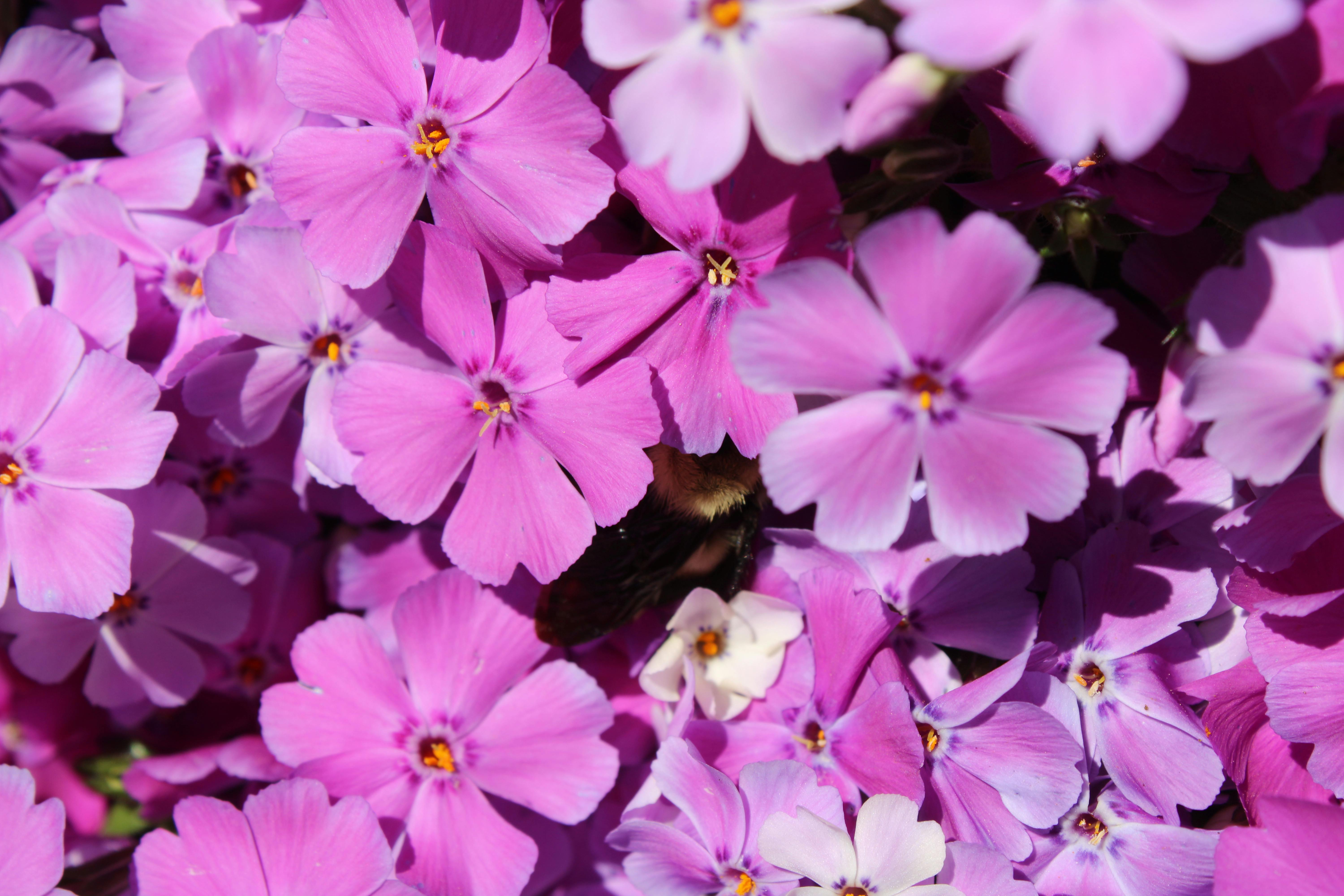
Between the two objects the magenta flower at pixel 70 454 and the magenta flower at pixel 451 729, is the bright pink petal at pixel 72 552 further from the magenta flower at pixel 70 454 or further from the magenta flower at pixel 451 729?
the magenta flower at pixel 451 729

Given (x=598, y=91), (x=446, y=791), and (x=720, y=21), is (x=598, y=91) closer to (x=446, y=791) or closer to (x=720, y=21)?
(x=720, y=21)

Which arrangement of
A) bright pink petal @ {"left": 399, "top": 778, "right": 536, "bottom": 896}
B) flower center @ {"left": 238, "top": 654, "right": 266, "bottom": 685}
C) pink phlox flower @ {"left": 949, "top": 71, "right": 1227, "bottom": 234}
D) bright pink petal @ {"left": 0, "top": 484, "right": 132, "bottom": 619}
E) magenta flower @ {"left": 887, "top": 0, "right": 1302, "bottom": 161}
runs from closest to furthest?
magenta flower @ {"left": 887, "top": 0, "right": 1302, "bottom": 161}
pink phlox flower @ {"left": 949, "top": 71, "right": 1227, "bottom": 234}
bright pink petal @ {"left": 0, "top": 484, "right": 132, "bottom": 619}
bright pink petal @ {"left": 399, "top": 778, "right": 536, "bottom": 896}
flower center @ {"left": 238, "top": 654, "right": 266, "bottom": 685}

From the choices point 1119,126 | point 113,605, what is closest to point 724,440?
point 1119,126

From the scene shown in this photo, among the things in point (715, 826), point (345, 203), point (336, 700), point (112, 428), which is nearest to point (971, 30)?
point (345, 203)

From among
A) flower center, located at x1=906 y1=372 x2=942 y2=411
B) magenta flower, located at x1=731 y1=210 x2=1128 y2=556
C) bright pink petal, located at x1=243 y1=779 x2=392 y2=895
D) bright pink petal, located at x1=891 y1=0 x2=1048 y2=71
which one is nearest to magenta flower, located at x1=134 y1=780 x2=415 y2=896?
bright pink petal, located at x1=243 y1=779 x2=392 y2=895

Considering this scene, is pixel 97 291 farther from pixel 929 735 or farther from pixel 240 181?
pixel 929 735

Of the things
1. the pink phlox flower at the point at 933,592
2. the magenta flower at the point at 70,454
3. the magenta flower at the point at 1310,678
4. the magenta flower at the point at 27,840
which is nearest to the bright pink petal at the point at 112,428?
the magenta flower at the point at 70,454

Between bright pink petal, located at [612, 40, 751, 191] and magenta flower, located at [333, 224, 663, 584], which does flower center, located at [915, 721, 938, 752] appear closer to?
magenta flower, located at [333, 224, 663, 584]
